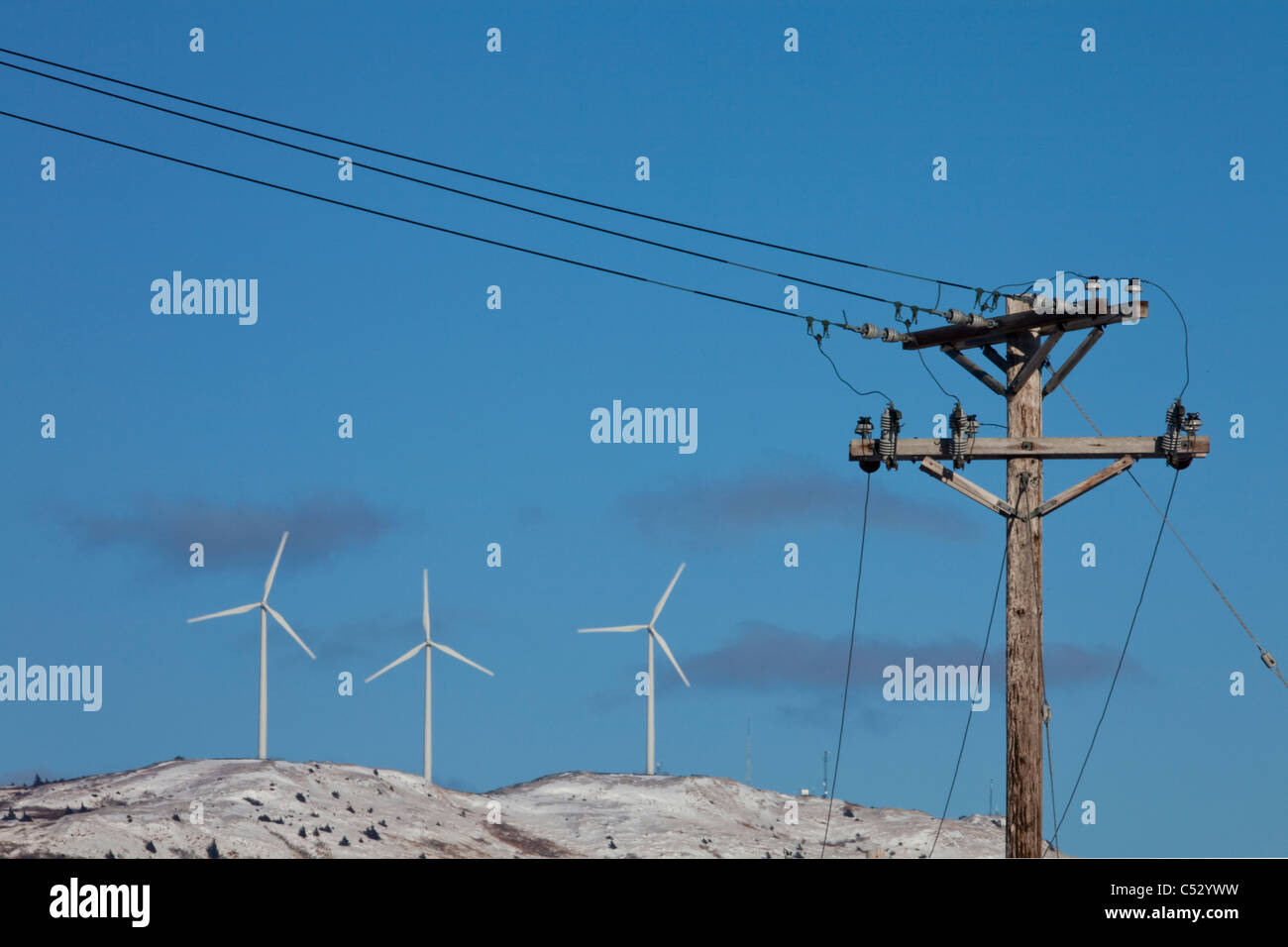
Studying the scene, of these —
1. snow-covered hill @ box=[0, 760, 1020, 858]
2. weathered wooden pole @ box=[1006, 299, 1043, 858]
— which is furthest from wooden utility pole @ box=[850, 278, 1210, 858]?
snow-covered hill @ box=[0, 760, 1020, 858]

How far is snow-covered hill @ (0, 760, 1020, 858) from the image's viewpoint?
129750mm

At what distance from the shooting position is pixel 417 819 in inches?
6181

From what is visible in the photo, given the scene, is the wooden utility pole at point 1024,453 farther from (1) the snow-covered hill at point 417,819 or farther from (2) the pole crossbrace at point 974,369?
(1) the snow-covered hill at point 417,819

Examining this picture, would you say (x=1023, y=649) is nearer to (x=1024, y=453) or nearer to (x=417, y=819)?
(x=1024, y=453)

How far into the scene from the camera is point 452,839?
15338 centimetres

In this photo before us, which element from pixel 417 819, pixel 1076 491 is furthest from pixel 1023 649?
pixel 417 819

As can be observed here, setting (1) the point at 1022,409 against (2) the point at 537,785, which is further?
(2) the point at 537,785

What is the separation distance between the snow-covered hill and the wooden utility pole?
100203mm

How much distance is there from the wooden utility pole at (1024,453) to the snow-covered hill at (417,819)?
10020 centimetres

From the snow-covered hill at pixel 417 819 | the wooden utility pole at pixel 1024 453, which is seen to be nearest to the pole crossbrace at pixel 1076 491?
the wooden utility pole at pixel 1024 453

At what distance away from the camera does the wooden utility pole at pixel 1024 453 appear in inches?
1097
